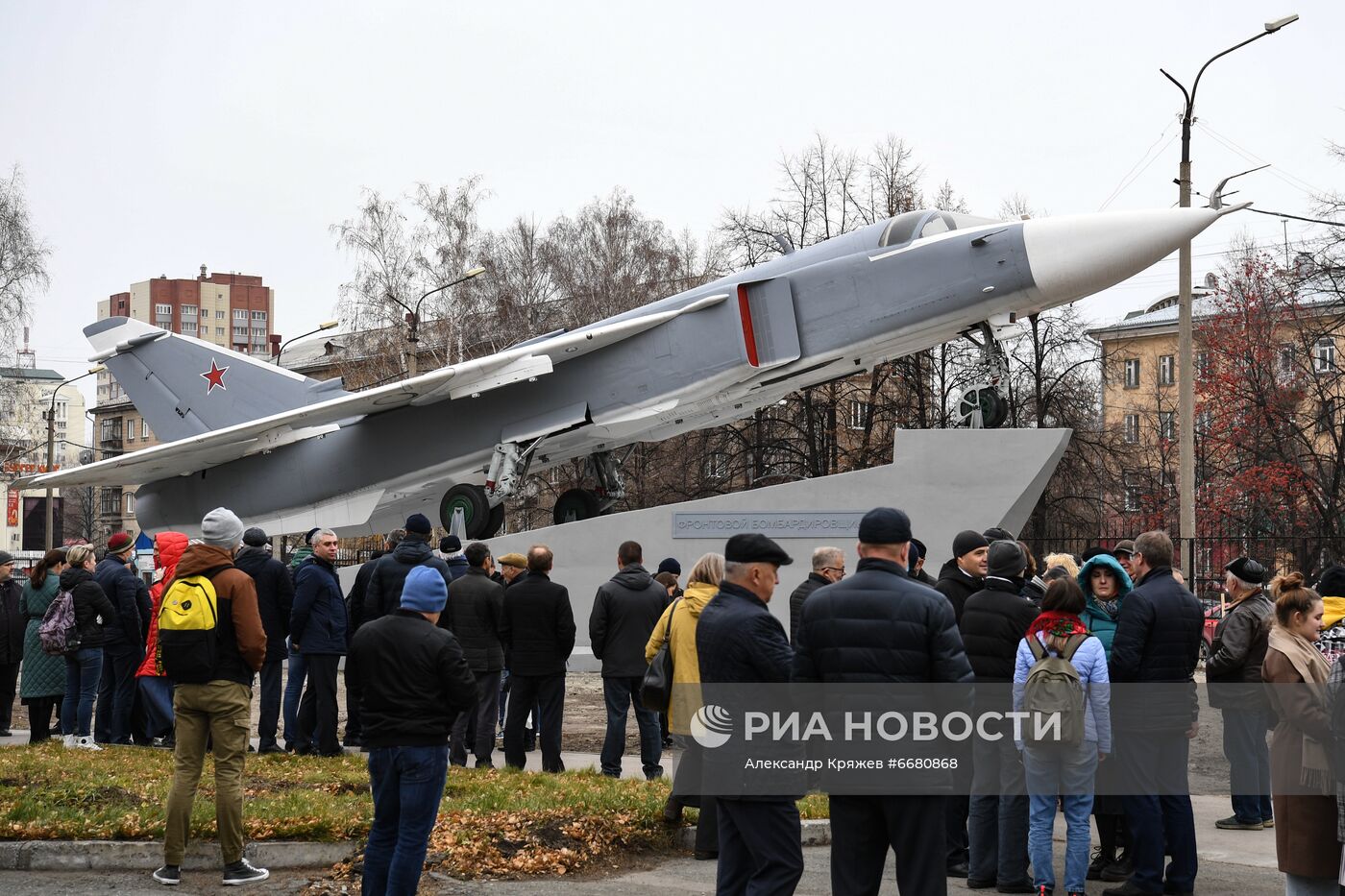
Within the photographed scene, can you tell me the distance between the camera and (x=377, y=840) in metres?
5.49

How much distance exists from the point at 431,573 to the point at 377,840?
3.73ft

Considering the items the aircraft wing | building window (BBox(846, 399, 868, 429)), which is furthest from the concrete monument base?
building window (BBox(846, 399, 868, 429))

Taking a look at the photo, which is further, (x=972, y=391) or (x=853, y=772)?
(x=972, y=391)

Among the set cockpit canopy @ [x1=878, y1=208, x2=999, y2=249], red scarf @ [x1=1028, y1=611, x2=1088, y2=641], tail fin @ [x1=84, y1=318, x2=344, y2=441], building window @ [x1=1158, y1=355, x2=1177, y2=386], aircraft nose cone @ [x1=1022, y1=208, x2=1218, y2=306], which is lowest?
red scarf @ [x1=1028, y1=611, x2=1088, y2=641]

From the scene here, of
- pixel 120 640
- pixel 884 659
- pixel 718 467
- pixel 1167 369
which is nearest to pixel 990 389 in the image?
pixel 120 640

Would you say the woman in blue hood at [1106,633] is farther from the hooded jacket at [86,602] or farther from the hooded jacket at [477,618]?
the hooded jacket at [86,602]

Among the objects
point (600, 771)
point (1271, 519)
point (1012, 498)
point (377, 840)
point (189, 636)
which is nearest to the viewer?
point (377, 840)

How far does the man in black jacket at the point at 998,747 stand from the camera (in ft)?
21.7

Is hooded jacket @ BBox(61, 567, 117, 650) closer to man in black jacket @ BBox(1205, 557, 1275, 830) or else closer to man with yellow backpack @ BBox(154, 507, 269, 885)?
man with yellow backpack @ BBox(154, 507, 269, 885)

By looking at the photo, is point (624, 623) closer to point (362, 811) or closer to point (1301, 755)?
point (362, 811)

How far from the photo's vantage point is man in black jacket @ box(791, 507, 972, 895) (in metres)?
4.64

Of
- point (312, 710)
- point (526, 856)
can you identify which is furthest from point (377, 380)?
point (526, 856)

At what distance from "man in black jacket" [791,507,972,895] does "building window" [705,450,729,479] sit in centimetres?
2356

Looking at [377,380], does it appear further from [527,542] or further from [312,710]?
[312,710]
